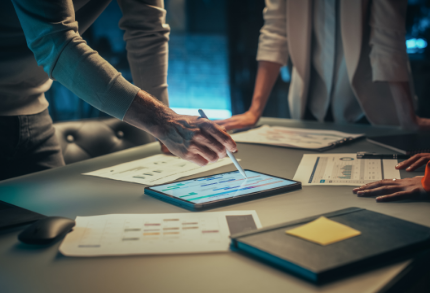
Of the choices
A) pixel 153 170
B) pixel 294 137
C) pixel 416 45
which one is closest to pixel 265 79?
pixel 294 137

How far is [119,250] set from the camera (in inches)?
21.0

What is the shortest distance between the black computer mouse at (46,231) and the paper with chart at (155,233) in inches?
0.6

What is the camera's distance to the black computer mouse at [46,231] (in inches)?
21.9

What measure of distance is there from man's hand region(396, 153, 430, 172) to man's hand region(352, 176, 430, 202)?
15 centimetres

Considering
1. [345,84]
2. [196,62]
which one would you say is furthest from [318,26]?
[196,62]

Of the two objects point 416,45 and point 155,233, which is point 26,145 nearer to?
point 155,233

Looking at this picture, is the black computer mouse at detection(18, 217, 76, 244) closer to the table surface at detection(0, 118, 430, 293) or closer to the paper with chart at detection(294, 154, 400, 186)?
the table surface at detection(0, 118, 430, 293)

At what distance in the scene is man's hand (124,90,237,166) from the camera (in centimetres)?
80

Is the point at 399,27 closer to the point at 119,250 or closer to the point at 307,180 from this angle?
the point at 307,180

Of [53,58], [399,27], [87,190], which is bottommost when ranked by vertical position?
[87,190]

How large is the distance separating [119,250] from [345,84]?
1.37 m

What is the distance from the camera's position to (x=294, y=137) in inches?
52.3

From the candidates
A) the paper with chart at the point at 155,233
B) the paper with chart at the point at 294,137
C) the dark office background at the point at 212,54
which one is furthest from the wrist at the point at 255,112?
the dark office background at the point at 212,54

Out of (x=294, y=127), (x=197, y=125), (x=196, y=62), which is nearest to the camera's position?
(x=197, y=125)
